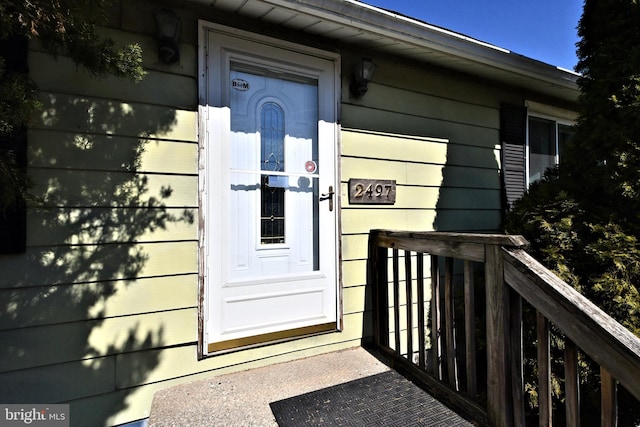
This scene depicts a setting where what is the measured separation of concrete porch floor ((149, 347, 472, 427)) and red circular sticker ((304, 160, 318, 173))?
1.34 meters

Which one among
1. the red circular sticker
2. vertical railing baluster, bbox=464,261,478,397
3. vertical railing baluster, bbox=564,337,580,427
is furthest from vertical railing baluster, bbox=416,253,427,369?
the red circular sticker

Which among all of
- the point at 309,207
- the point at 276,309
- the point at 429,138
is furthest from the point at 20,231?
the point at 429,138

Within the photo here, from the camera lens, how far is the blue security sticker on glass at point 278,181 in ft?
7.36

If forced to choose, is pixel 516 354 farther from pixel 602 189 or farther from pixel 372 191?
pixel 602 189

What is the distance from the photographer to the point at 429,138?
2906mm

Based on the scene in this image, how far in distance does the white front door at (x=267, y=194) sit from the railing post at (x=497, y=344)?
109cm

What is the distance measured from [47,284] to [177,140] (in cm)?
102

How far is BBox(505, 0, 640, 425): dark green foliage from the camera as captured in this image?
196 cm

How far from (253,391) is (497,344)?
52.6 inches

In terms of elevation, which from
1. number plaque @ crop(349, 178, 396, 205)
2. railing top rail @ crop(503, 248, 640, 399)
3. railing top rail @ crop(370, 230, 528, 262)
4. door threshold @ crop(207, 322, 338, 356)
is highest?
number plaque @ crop(349, 178, 396, 205)

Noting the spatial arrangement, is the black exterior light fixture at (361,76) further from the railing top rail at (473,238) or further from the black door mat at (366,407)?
the black door mat at (366,407)

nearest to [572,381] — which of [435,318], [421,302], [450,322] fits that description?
[450,322]

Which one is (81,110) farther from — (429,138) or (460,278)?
(460,278)

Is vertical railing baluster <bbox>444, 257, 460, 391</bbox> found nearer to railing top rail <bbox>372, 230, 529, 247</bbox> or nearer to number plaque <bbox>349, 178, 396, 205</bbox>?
railing top rail <bbox>372, 230, 529, 247</bbox>
